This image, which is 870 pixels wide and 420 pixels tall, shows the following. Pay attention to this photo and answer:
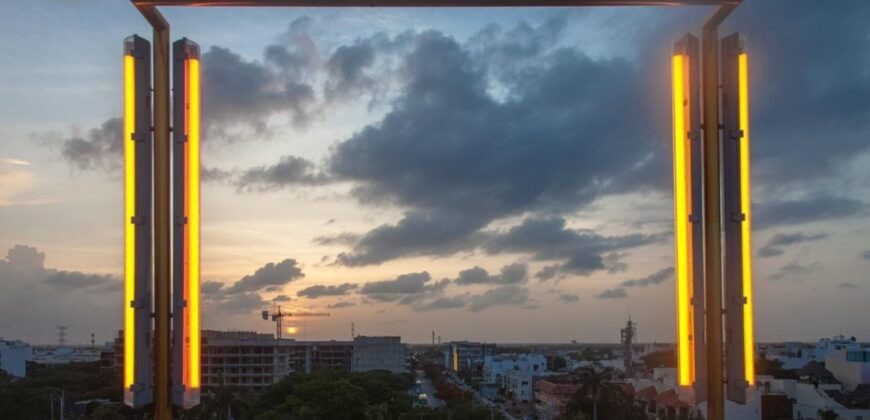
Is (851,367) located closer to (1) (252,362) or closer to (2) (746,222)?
(1) (252,362)

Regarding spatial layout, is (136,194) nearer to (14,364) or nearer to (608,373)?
(608,373)

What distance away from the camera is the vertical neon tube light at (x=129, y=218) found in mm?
2850

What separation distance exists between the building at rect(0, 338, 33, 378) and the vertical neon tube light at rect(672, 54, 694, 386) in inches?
2239

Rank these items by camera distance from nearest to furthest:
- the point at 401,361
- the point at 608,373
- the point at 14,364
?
1. the point at 608,373
2. the point at 14,364
3. the point at 401,361

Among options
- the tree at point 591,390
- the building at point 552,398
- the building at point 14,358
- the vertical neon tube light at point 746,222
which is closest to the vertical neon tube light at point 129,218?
the vertical neon tube light at point 746,222

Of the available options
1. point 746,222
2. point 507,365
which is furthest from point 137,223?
point 507,365

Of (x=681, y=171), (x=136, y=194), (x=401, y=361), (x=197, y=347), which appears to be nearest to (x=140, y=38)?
(x=136, y=194)

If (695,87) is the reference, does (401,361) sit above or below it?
below

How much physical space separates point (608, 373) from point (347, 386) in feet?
42.7

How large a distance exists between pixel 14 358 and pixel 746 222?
206 ft

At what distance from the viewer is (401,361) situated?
79188 millimetres

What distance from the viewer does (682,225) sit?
299cm

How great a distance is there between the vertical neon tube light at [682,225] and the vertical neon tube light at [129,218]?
6.30ft

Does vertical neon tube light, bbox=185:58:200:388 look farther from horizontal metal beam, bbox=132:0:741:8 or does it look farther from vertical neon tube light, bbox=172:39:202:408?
horizontal metal beam, bbox=132:0:741:8
